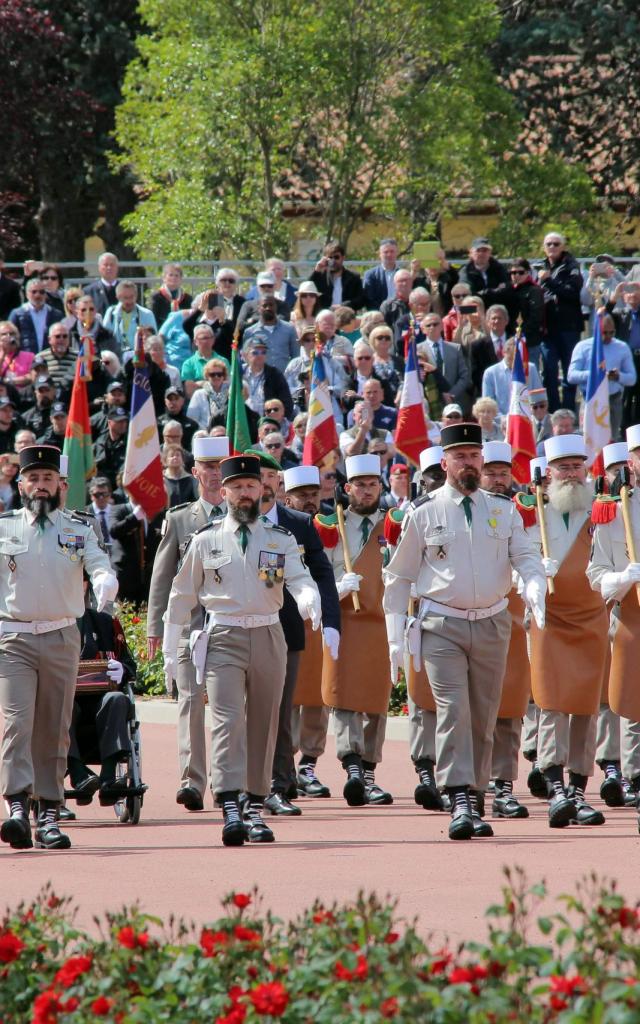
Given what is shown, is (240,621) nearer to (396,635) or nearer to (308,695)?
(396,635)

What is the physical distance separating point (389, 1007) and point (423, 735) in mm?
7131

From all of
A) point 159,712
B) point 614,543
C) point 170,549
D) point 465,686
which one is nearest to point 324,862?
point 465,686

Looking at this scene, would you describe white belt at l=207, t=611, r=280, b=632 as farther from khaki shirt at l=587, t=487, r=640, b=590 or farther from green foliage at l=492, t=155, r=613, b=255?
green foliage at l=492, t=155, r=613, b=255

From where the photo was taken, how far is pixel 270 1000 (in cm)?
559

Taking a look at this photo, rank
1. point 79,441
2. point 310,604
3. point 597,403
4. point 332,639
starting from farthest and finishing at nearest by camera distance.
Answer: point 597,403 < point 79,441 < point 332,639 < point 310,604

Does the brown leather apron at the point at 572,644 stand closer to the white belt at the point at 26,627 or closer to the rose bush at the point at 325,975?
the white belt at the point at 26,627

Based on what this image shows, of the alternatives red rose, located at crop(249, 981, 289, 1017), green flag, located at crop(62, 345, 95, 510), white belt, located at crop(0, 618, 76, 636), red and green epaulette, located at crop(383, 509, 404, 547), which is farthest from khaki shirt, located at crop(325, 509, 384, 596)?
red rose, located at crop(249, 981, 289, 1017)

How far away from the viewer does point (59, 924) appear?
264 inches

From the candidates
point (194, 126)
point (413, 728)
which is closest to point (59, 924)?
point (413, 728)

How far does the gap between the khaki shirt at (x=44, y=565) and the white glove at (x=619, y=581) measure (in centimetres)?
289

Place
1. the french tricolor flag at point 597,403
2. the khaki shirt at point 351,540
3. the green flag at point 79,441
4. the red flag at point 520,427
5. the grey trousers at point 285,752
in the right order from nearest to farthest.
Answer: the grey trousers at point 285,752 < the khaki shirt at point 351,540 < the red flag at point 520,427 < the green flag at point 79,441 < the french tricolor flag at point 597,403

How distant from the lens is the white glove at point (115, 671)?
40.6ft

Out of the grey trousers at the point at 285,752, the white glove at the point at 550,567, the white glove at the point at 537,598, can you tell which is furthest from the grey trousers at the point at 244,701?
the white glove at the point at 550,567

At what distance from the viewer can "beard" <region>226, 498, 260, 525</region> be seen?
1144cm
